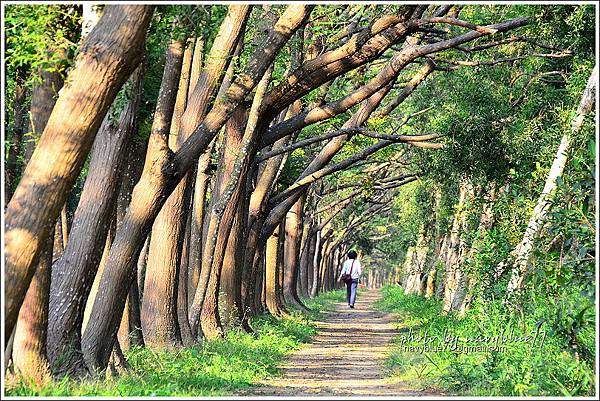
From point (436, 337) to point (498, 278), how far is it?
159cm

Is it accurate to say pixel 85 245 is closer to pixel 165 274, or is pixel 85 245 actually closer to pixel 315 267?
pixel 165 274

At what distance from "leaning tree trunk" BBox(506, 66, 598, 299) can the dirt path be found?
8.12 ft

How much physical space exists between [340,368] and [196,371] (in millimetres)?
3205

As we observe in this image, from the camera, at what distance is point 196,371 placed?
13.1 m

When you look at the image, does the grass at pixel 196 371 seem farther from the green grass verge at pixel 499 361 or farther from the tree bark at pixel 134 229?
the green grass verge at pixel 499 361

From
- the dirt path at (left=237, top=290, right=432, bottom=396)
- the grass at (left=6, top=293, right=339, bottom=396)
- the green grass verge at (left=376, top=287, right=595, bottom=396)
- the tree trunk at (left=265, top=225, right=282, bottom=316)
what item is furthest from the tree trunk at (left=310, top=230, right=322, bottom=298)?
the green grass verge at (left=376, top=287, right=595, bottom=396)

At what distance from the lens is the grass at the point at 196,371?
31.0 feet

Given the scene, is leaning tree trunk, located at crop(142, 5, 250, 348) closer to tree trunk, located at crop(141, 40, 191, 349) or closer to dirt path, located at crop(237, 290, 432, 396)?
tree trunk, located at crop(141, 40, 191, 349)

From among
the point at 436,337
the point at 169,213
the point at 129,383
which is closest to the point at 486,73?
the point at 436,337

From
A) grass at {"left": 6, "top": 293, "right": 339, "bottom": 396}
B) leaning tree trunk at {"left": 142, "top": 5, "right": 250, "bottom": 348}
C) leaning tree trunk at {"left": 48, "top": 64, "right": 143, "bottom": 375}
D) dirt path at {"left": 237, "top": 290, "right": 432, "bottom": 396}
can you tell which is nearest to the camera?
grass at {"left": 6, "top": 293, "right": 339, "bottom": 396}

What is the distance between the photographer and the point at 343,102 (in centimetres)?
1722

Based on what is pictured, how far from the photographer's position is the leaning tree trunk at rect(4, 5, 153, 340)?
8.19 m

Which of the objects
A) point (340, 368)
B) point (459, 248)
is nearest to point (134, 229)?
point (340, 368)

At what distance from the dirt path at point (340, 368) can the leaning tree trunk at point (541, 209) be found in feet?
8.12
